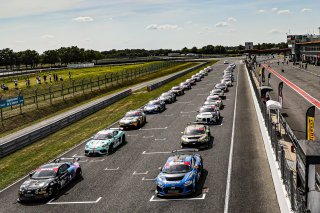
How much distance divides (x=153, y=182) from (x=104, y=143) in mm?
7148

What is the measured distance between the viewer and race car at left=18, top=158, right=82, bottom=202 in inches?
696

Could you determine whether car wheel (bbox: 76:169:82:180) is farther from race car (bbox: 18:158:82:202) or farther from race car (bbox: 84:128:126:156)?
race car (bbox: 84:128:126:156)

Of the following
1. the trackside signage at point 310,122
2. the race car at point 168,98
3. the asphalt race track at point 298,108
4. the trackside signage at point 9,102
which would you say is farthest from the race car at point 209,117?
the trackside signage at point 9,102

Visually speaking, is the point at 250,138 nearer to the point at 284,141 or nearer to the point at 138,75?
the point at 284,141

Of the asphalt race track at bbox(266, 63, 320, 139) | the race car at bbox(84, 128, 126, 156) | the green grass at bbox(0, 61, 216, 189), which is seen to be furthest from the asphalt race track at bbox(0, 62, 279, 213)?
the asphalt race track at bbox(266, 63, 320, 139)

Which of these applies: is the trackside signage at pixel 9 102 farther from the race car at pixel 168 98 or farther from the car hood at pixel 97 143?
the race car at pixel 168 98

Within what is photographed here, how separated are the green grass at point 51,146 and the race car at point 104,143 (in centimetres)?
274

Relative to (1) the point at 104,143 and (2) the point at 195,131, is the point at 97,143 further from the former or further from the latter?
(2) the point at 195,131

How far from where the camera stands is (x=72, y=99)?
51.9 meters

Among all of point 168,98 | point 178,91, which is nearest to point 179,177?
point 168,98

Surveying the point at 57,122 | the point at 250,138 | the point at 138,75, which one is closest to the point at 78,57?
the point at 138,75

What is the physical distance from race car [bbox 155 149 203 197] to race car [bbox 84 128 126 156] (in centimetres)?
731

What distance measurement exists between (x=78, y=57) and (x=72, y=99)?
144 metres

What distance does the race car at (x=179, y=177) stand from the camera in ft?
55.0
